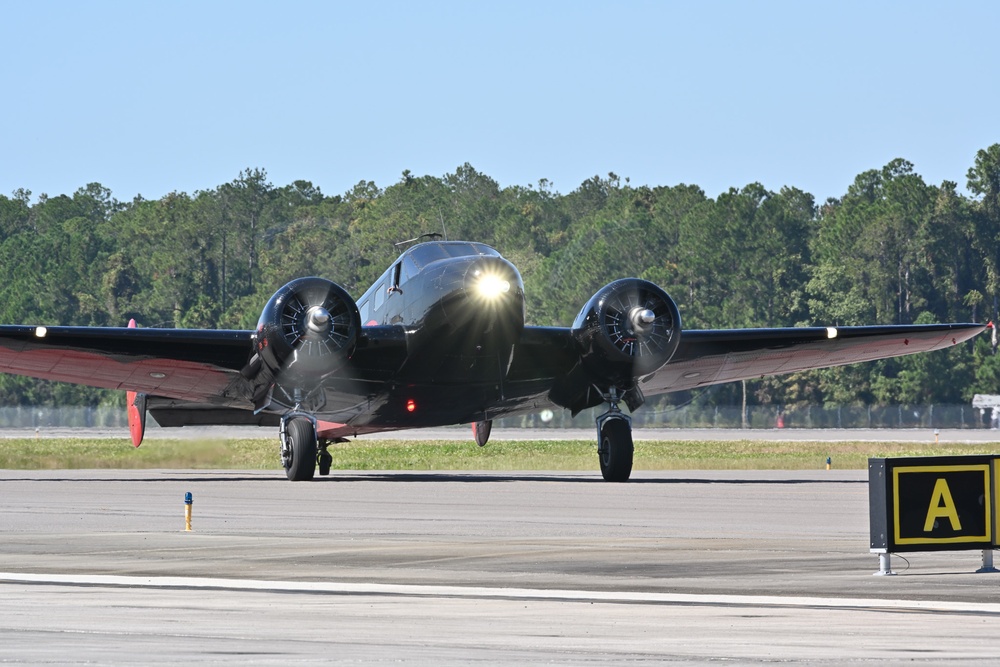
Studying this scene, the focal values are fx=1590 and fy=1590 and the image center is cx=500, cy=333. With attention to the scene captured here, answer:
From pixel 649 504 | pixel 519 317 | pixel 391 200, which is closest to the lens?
pixel 649 504

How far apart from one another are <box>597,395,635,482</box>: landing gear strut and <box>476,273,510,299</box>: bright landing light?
12.6 feet

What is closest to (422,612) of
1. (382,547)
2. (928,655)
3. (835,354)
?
(928,655)

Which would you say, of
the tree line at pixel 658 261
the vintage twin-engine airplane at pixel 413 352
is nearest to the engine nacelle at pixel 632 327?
the vintage twin-engine airplane at pixel 413 352

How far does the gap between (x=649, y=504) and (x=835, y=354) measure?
14.1 metres

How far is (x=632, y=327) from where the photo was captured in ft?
104

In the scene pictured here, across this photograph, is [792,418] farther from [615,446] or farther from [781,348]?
[615,446]

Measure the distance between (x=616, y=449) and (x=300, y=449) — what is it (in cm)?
639

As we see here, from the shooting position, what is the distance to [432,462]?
182 feet

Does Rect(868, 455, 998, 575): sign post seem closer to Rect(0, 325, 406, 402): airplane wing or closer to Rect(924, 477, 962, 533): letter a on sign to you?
Rect(924, 477, 962, 533): letter a on sign

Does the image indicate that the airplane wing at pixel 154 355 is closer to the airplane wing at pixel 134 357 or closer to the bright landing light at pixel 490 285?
the airplane wing at pixel 134 357

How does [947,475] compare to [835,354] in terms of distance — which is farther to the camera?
[835,354]

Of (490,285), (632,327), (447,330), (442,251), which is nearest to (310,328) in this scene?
(447,330)

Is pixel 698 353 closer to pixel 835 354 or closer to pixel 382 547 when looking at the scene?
pixel 835 354

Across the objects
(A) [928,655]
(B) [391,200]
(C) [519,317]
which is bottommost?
(A) [928,655]
